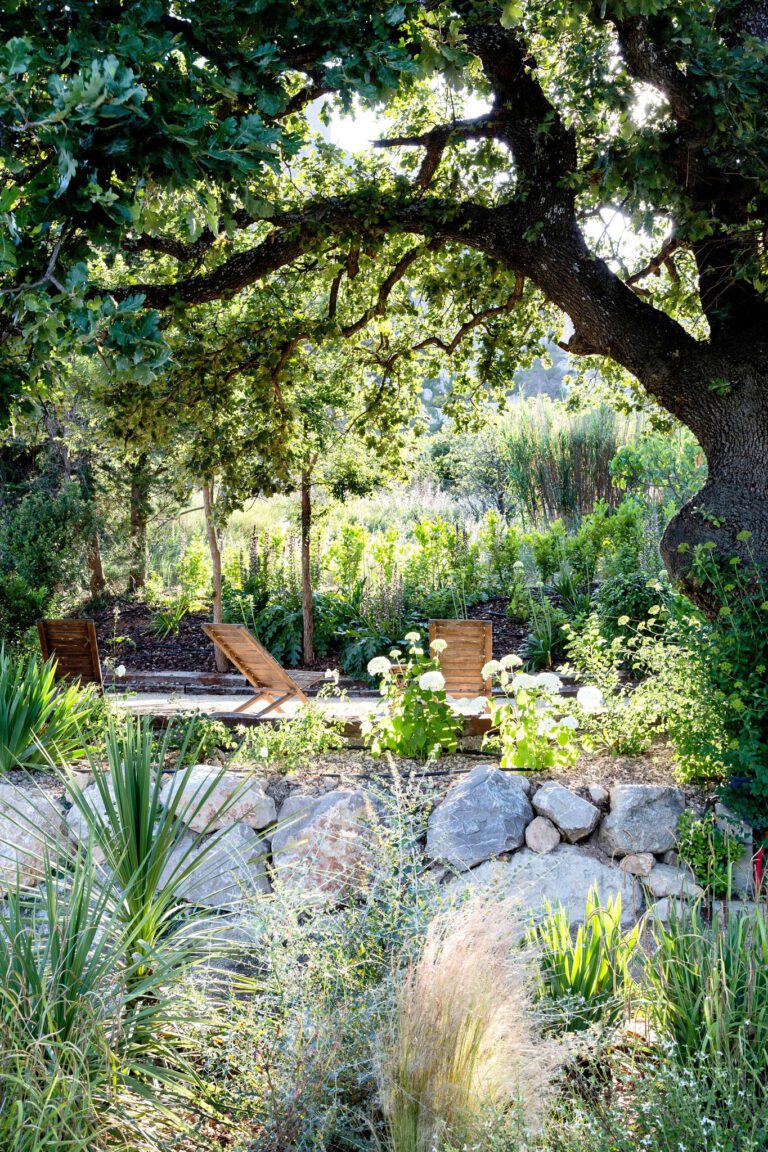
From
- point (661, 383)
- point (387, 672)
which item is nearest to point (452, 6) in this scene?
point (661, 383)

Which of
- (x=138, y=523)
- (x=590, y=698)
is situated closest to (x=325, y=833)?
(x=590, y=698)

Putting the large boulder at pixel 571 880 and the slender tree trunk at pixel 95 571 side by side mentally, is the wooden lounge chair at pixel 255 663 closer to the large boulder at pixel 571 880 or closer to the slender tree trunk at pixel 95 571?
the large boulder at pixel 571 880

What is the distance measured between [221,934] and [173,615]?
791 centimetres

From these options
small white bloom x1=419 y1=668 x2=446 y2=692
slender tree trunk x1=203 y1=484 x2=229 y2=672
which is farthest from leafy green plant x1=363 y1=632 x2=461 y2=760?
slender tree trunk x1=203 y1=484 x2=229 y2=672

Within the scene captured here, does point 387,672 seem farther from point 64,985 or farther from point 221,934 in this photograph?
point 64,985

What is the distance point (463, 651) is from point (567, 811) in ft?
7.78

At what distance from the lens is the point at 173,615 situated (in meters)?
11.6

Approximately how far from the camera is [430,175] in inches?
222

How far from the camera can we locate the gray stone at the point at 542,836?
4.23 m

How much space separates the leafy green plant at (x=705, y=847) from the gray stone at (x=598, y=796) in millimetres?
339

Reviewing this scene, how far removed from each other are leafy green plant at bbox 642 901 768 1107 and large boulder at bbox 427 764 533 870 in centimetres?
121

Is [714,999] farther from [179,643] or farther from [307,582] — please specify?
[179,643]

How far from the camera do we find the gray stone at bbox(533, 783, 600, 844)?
13.7 feet

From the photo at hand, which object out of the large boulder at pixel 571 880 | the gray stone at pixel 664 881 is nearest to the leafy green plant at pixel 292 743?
the large boulder at pixel 571 880
